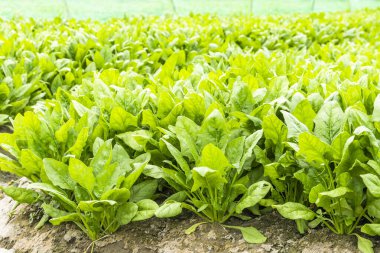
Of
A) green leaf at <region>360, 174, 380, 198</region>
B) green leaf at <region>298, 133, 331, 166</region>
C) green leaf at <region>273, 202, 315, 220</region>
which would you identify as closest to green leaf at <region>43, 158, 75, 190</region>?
green leaf at <region>273, 202, 315, 220</region>

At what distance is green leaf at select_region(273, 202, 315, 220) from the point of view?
7.07 ft

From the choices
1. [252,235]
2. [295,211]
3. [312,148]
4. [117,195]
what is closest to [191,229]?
[252,235]

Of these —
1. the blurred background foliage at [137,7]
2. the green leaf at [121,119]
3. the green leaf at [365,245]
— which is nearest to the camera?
the green leaf at [365,245]

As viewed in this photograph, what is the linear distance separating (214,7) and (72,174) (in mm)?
12917

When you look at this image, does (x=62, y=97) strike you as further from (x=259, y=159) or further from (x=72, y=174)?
(x=259, y=159)

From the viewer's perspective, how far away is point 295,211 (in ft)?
7.13

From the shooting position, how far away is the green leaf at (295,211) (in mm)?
2154

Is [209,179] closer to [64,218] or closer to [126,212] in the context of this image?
[126,212]

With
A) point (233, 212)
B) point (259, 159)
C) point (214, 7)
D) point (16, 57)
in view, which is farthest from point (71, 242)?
point (214, 7)

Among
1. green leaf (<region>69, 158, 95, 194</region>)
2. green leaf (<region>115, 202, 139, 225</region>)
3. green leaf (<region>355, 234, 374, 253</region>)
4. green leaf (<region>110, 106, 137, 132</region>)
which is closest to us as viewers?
green leaf (<region>355, 234, 374, 253</region>)

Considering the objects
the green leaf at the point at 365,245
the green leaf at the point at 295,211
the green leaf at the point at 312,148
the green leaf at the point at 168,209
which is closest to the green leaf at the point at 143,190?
the green leaf at the point at 168,209

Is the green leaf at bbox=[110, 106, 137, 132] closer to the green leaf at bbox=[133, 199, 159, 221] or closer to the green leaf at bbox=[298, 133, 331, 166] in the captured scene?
the green leaf at bbox=[133, 199, 159, 221]

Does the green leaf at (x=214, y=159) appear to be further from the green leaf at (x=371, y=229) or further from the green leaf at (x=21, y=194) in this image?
the green leaf at (x=21, y=194)

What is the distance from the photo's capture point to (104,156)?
2318 mm
